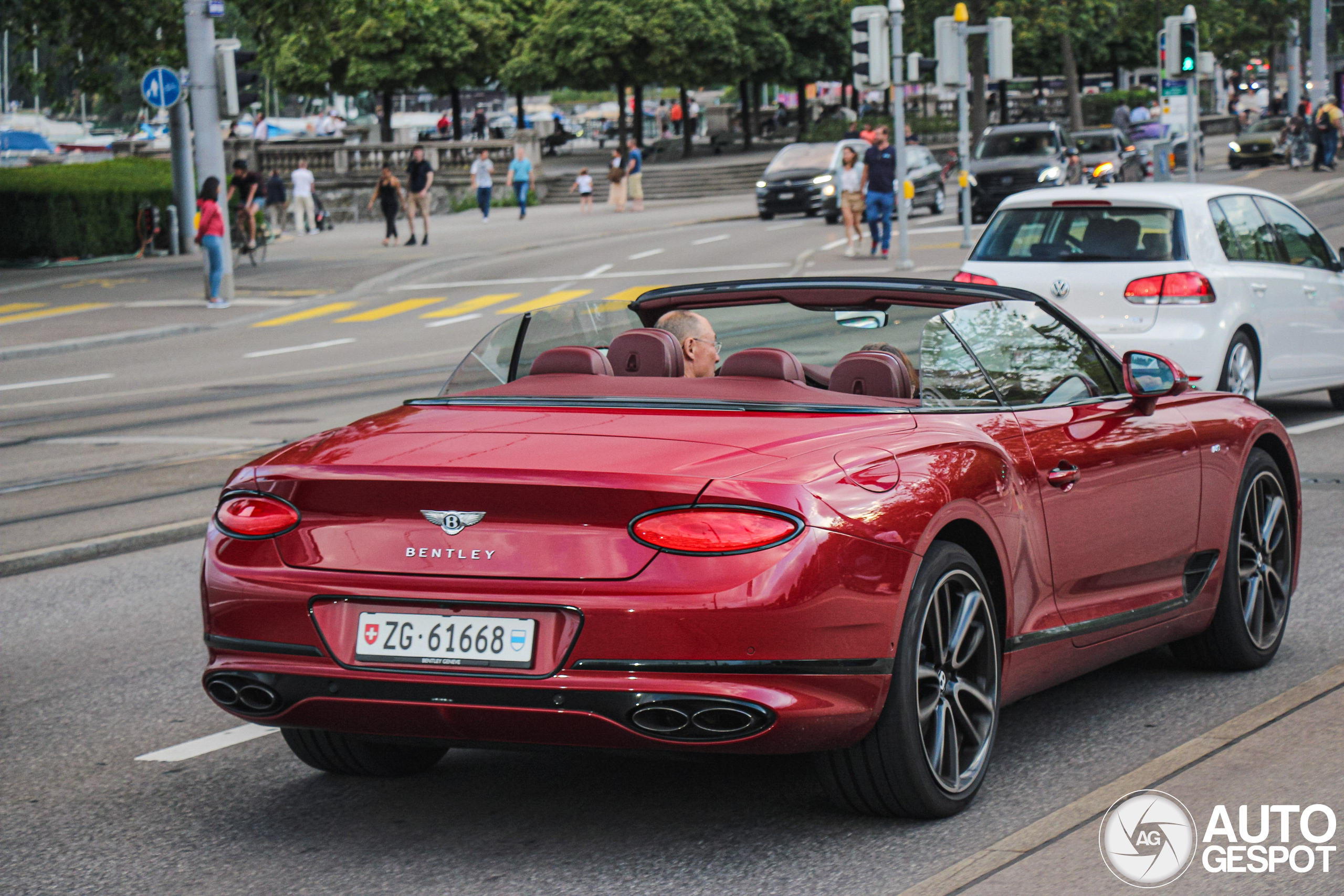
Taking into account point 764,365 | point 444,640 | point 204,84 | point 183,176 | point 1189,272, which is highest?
point 204,84

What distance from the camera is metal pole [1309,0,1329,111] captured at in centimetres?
5266

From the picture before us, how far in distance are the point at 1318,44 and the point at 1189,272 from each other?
A: 151 ft

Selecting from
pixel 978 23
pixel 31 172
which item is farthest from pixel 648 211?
pixel 31 172

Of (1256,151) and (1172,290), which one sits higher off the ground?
(1256,151)

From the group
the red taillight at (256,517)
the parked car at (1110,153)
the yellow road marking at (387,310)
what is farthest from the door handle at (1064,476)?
the parked car at (1110,153)

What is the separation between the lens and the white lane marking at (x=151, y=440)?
12.6 meters

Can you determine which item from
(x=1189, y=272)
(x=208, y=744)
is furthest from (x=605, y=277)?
(x=208, y=744)

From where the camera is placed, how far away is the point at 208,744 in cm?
535

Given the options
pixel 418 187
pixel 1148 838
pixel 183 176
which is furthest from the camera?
pixel 418 187

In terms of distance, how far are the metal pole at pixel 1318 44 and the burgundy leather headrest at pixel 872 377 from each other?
169 ft

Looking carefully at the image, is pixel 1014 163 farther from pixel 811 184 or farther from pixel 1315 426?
pixel 1315 426

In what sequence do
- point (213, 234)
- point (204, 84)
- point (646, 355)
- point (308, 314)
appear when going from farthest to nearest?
point (204, 84) → point (308, 314) → point (213, 234) → point (646, 355)

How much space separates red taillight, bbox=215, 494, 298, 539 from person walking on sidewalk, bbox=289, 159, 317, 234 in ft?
132

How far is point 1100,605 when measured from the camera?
518 cm
